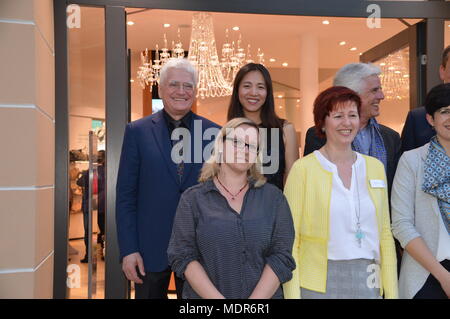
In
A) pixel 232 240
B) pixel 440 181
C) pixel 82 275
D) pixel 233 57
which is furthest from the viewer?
pixel 233 57

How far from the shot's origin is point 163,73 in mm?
2344

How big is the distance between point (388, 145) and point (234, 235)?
1116 mm

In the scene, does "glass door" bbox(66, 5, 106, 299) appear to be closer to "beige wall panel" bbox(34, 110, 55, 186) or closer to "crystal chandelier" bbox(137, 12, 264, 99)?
"beige wall panel" bbox(34, 110, 55, 186)

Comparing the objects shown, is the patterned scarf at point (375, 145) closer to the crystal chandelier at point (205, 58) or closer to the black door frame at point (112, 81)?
the black door frame at point (112, 81)

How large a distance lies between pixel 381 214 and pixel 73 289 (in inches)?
83.4

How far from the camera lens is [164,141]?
2270 mm

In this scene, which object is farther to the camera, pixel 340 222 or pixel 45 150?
pixel 45 150

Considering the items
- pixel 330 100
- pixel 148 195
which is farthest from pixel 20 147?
pixel 330 100

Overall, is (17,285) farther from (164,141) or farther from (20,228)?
(164,141)

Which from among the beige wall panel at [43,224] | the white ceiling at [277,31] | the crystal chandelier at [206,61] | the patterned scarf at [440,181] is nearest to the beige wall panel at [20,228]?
the beige wall panel at [43,224]

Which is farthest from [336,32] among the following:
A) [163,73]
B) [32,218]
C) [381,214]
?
[32,218]

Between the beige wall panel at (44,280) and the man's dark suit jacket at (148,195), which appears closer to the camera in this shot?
the man's dark suit jacket at (148,195)

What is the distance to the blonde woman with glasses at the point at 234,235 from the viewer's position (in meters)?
1.72

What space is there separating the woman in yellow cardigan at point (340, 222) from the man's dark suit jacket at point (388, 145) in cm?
31
